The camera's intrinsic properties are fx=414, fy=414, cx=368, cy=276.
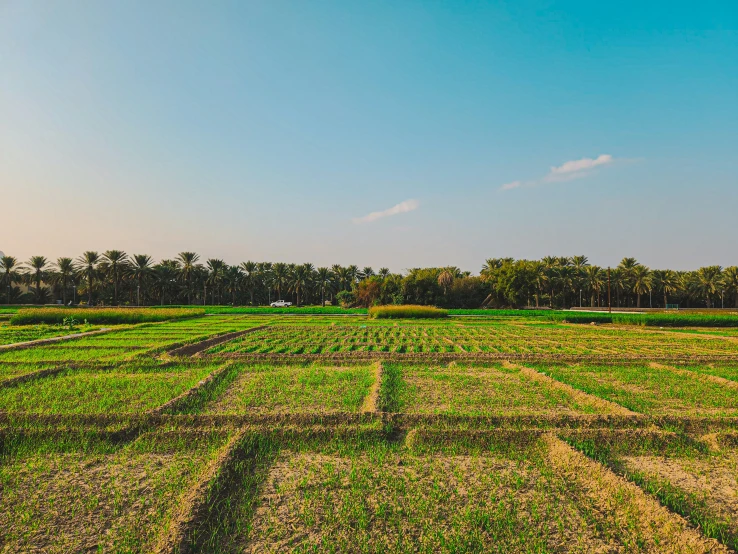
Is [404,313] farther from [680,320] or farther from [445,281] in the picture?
[680,320]

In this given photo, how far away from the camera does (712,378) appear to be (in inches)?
423

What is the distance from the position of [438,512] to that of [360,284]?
5212 centimetres

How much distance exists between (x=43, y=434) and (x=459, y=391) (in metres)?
7.67

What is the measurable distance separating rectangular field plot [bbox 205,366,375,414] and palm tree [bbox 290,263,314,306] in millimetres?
61051

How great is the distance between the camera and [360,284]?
56219 mm

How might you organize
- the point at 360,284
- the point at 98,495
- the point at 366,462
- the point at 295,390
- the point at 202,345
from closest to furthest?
the point at 98,495 < the point at 366,462 < the point at 295,390 < the point at 202,345 < the point at 360,284

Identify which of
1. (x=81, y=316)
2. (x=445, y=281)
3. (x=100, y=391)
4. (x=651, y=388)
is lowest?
(x=651, y=388)

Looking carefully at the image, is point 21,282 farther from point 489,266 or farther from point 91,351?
point 489,266

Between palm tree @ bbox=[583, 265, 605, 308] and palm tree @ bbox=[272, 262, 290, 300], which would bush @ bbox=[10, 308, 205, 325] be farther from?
palm tree @ bbox=[583, 265, 605, 308]

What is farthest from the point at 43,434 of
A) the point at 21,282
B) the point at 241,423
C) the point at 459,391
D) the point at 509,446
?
the point at 21,282

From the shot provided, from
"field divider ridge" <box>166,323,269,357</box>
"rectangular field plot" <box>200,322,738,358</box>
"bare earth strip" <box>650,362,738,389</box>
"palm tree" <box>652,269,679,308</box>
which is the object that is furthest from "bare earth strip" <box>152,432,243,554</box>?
"palm tree" <box>652,269,679,308</box>

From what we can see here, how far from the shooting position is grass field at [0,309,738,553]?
379cm

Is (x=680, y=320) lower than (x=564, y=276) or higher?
lower

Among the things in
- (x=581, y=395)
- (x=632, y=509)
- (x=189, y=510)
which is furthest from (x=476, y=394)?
(x=189, y=510)
